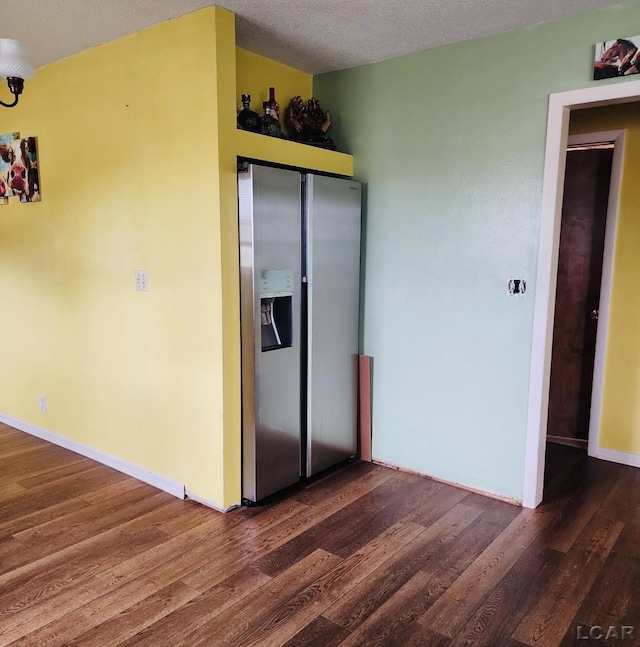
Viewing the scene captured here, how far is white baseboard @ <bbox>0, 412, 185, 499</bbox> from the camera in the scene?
3047 mm

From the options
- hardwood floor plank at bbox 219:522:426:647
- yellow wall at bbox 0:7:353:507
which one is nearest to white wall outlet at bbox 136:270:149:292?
yellow wall at bbox 0:7:353:507

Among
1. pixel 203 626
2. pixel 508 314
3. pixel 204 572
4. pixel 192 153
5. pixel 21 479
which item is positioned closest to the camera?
pixel 203 626

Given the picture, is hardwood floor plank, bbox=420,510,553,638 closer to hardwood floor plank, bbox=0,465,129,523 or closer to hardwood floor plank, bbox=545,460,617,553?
hardwood floor plank, bbox=545,460,617,553

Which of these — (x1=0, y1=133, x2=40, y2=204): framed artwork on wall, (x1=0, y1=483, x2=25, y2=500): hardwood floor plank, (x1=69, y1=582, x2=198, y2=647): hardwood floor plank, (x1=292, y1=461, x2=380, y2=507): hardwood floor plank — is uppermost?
(x1=0, y1=133, x2=40, y2=204): framed artwork on wall

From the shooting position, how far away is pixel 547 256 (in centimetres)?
273

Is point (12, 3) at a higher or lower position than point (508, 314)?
higher

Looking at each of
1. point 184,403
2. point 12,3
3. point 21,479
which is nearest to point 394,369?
point 184,403

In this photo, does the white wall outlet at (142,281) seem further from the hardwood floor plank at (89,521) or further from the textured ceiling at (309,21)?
the textured ceiling at (309,21)

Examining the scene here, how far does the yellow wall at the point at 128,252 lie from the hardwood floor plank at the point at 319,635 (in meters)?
0.98

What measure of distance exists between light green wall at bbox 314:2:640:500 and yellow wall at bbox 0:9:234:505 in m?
1.13

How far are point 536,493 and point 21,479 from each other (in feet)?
9.79

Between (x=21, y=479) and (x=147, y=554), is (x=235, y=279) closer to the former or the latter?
(x=147, y=554)

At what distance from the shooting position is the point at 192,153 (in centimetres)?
268

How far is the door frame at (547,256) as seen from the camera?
2592 mm
